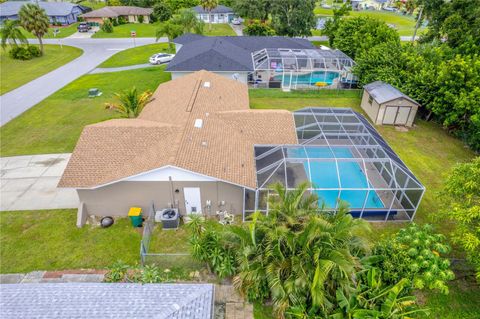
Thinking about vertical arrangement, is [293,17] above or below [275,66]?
above

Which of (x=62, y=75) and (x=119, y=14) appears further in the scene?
(x=119, y=14)

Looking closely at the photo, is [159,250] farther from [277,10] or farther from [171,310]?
[277,10]

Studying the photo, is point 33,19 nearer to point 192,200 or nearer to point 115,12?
point 115,12

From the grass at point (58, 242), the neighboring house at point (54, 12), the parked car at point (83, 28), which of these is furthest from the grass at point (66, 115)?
the neighboring house at point (54, 12)

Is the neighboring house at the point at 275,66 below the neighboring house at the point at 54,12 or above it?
below

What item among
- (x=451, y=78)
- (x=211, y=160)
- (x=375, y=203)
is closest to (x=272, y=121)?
(x=211, y=160)

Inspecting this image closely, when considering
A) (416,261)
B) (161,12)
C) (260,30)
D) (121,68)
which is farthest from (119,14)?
(416,261)

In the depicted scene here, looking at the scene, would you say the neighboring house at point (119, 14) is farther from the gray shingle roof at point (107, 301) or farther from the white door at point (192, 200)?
the gray shingle roof at point (107, 301)
